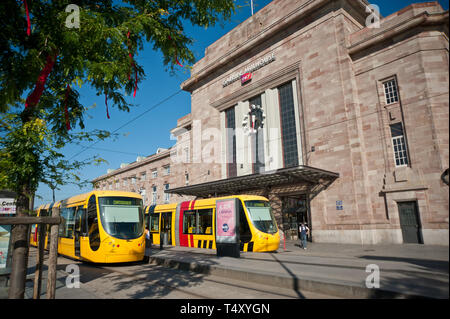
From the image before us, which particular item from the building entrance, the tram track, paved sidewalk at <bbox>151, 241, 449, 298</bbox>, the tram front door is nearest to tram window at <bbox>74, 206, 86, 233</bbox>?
the tram track

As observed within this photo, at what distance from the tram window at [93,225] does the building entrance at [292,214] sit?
16697 millimetres

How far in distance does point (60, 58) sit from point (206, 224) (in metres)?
12.6

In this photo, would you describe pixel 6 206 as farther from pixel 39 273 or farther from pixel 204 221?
pixel 204 221

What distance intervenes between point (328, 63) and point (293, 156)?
8.00 m

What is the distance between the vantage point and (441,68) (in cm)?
359

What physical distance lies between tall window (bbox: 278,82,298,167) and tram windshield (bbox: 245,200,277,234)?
994cm

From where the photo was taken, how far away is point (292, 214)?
25438mm

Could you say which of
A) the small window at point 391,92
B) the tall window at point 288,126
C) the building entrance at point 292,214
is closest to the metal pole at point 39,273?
the small window at point 391,92

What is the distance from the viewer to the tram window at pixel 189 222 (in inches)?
715

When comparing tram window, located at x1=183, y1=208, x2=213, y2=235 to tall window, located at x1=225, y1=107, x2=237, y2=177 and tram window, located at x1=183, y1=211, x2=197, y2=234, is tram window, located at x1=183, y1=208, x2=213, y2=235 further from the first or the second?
tall window, located at x1=225, y1=107, x2=237, y2=177

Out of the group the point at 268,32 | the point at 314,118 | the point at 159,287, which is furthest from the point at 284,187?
the point at 159,287

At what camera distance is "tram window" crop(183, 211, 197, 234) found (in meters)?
18.2
